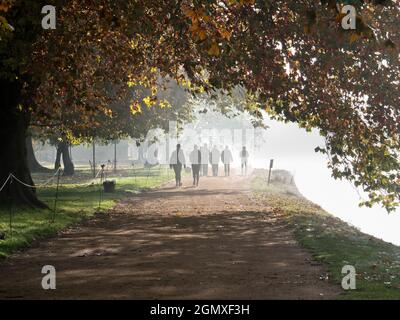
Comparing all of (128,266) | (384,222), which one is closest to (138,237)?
(128,266)

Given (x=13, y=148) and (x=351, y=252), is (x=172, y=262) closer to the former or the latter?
(x=351, y=252)

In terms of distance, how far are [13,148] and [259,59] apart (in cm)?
908

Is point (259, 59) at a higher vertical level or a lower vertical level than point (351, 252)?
higher

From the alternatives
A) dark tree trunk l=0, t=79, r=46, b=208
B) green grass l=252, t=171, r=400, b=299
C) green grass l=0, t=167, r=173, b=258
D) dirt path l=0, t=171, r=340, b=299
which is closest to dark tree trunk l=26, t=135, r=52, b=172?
green grass l=0, t=167, r=173, b=258

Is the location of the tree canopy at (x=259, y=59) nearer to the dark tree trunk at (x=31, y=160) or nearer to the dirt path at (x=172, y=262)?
the dirt path at (x=172, y=262)

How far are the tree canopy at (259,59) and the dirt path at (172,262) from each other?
164 inches

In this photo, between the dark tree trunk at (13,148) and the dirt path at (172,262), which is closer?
the dirt path at (172,262)

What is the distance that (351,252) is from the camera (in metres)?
14.9

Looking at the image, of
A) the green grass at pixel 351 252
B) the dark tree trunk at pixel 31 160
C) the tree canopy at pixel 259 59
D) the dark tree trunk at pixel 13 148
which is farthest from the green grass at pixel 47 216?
the dark tree trunk at pixel 31 160

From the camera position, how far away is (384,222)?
42344mm

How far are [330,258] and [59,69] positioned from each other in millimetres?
10483

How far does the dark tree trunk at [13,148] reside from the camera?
2208 centimetres

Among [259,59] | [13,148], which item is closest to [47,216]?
[13,148]
